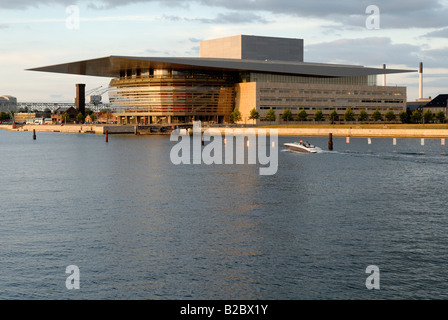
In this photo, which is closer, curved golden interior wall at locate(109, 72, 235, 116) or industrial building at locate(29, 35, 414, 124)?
industrial building at locate(29, 35, 414, 124)

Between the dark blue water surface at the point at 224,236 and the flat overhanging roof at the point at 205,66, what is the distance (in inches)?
4529

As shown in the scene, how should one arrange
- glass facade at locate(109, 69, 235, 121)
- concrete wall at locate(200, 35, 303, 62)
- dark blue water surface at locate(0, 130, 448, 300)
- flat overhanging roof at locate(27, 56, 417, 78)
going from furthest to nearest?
concrete wall at locate(200, 35, 303, 62), glass facade at locate(109, 69, 235, 121), flat overhanging roof at locate(27, 56, 417, 78), dark blue water surface at locate(0, 130, 448, 300)

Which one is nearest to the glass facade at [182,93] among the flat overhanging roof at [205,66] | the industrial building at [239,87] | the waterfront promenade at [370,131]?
the industrial building at [239,87]

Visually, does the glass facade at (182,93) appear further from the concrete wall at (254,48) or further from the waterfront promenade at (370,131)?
the waterfront promenade at (370,131)

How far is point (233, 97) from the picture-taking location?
184 metres

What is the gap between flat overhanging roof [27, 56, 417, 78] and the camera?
160250 mm

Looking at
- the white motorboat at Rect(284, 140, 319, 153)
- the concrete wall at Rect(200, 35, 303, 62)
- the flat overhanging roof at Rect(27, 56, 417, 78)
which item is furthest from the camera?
the concrete wall at Rect(200, 35, 303, 62)

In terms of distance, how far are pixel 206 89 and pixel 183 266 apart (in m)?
160

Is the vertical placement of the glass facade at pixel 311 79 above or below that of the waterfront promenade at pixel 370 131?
above

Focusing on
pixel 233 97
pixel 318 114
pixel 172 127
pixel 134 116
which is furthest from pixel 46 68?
pixel 318 114

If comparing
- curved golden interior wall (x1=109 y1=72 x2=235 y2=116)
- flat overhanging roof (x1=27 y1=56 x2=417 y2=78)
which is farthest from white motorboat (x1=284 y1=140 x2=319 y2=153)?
curved golden interior wall (x1=109 y1=72 x2=235 y2=116)

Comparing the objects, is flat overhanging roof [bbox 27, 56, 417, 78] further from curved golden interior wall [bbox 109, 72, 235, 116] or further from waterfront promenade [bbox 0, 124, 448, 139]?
waterfront promenade [bbox 0, 124, 448, 139]

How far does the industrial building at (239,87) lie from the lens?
562 ft

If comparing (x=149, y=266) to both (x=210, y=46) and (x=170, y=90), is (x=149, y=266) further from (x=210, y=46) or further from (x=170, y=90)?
(x=210, y=46)
